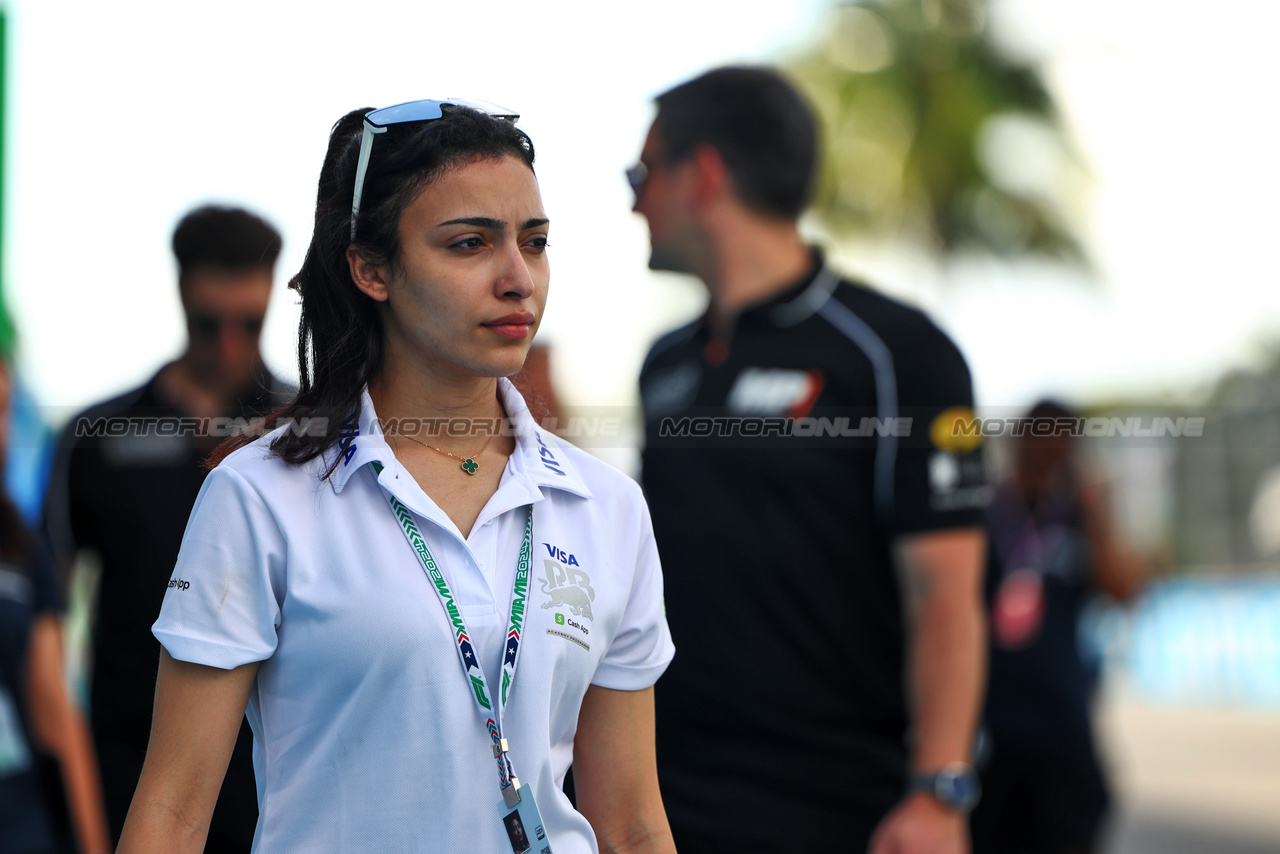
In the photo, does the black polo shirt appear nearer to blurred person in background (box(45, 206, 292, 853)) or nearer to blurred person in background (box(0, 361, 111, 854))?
blurred person in background (box(45, 206, 292, 853))

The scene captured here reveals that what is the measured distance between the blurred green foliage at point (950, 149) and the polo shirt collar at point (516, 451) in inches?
909

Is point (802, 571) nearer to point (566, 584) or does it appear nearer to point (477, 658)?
point (566, 584)

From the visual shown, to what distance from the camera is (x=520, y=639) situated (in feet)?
6.22

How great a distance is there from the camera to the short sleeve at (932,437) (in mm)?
3482

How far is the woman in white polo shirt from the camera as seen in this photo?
5.89 feet

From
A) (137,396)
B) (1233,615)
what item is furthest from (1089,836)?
(1233,615)

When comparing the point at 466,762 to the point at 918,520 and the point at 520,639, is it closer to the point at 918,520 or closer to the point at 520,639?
the point at 520,639

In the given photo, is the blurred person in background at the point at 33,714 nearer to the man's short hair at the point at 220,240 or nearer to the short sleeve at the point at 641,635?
the man's short hair at the point at 220,240

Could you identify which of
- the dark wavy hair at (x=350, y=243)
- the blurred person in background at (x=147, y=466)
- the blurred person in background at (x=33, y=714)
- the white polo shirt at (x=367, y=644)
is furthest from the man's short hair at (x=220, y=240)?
the blurred person in background at (x=33, y=714)

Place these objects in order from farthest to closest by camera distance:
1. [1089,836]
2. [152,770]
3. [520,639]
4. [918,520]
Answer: [1089,836], [918,520], [520,639], [152,770]

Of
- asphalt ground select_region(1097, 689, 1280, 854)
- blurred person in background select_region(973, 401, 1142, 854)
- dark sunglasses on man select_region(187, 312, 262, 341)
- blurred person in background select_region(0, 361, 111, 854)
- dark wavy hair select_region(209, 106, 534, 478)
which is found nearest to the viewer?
dark wavy hair select_region(209, 106, 534, 478)

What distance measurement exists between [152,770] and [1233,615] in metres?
18.0

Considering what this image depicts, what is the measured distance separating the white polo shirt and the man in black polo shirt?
151 cm

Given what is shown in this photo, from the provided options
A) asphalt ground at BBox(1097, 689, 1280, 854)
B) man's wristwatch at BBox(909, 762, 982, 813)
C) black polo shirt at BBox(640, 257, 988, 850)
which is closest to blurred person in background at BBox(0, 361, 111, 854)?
black polo shirt at BBox(640, 257, 988, 850)
